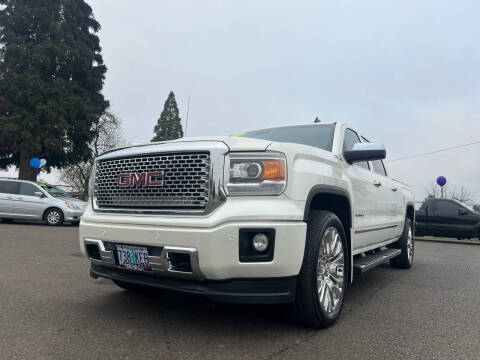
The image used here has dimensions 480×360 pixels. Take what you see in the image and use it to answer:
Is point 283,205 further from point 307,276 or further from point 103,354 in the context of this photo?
point 103,354

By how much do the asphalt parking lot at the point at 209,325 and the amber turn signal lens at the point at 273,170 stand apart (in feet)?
3.45

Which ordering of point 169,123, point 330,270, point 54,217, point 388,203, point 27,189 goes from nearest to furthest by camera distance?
point 330,270, point 388,203, point 54,217, point 27,189, point 169,123

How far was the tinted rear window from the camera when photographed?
13.1 metres

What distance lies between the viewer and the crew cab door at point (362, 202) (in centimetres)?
381

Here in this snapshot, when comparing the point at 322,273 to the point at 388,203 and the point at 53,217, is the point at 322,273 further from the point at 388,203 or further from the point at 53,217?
the point at 53,217

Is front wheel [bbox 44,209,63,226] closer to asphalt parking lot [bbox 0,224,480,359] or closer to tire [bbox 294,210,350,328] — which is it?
asphalt parking lot [bbox 0,224,480,359]

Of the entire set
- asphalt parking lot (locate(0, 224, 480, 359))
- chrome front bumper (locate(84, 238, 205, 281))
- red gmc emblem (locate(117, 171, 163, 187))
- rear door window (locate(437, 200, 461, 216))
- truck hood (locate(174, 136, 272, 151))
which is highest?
truck hood (locate(174, 136, 272, 151))

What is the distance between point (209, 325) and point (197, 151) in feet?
4.37

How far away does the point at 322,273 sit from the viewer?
3059mm

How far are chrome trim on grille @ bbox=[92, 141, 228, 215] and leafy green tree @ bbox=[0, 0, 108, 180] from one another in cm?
1854

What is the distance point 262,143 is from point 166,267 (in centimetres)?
108

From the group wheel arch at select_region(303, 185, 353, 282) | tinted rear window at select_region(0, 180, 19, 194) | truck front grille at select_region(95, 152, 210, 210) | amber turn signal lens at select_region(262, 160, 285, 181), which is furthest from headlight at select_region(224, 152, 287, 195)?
tinted rear window at select_region(0, 180, 19, 194)

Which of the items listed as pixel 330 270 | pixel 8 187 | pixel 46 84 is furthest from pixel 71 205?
pixel 330 270

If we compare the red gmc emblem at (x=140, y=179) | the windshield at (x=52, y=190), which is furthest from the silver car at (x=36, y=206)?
the red gmc emblem at (x=140, y=179)
